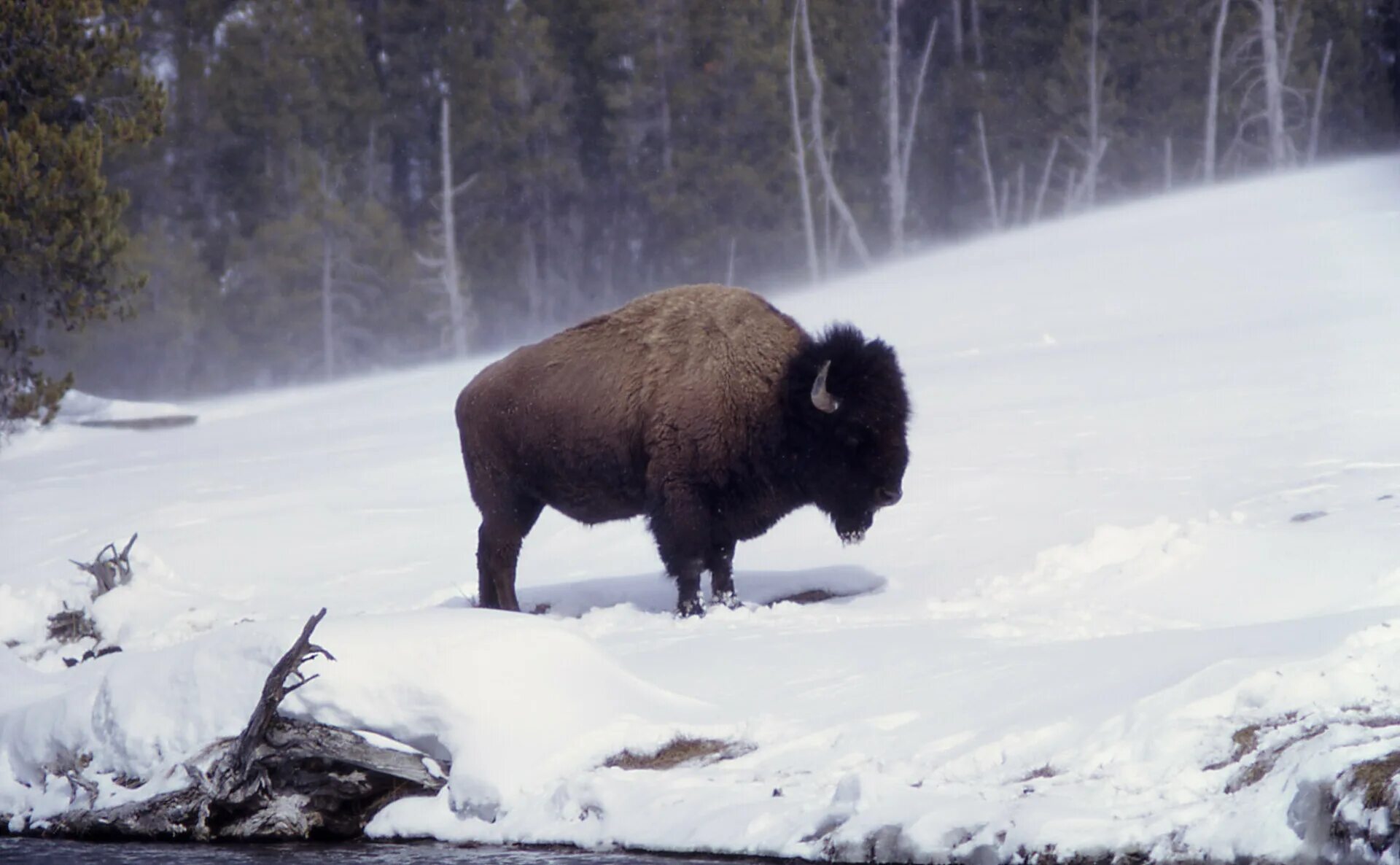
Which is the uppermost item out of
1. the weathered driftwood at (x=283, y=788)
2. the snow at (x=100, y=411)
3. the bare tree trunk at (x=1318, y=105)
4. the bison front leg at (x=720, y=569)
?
the bare tree trunk at (x=1318, y=105)

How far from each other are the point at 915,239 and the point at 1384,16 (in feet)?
44.8

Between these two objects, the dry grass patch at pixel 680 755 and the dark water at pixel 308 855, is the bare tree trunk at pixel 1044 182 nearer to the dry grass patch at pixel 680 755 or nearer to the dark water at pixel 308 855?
the dry grass patch at pixel 680 755

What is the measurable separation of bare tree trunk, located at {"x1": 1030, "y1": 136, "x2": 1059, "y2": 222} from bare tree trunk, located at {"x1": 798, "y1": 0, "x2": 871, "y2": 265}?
6.34 m

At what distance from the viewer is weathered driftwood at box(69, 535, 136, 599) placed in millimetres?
9750

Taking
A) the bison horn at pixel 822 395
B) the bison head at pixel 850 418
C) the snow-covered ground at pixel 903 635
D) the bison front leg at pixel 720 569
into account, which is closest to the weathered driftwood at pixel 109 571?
the snow-covered ground at pixel 903 635

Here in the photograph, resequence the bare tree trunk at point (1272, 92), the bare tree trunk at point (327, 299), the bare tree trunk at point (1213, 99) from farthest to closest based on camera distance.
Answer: the bare tree trunk at point (1213, 99)
the bare tree trunk at point (327, 299)
the bare tree trunk at point (1272, 92)

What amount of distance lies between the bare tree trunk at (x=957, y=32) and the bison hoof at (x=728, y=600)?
3916 centimetres

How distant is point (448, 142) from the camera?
42.2 metres

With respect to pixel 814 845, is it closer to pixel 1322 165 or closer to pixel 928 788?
pixel 928 788

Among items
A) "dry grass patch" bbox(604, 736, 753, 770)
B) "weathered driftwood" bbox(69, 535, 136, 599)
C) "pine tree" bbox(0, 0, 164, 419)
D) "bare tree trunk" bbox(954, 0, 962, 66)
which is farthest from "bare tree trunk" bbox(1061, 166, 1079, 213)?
"dry grass patch" bbox(604, 736, 753, 770)

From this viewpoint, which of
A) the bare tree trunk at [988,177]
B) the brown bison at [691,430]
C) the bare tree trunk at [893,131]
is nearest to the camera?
the brown bison at [691,430]

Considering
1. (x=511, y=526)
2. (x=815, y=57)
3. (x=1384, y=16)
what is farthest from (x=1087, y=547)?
(x=1384, y=16)

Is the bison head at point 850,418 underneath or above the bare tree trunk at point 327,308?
underneath

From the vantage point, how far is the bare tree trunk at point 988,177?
44719 millimetres
